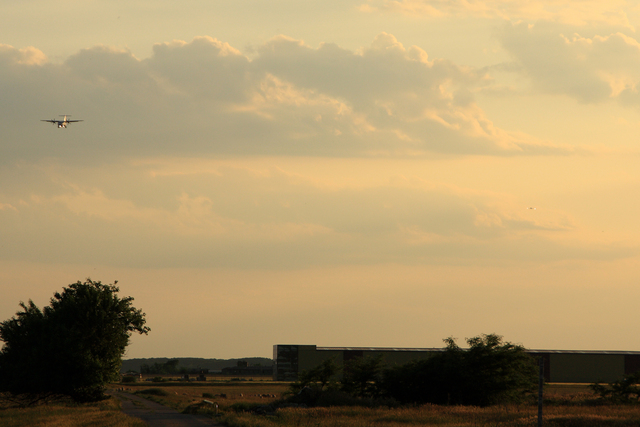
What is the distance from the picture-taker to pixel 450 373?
58.7 metres

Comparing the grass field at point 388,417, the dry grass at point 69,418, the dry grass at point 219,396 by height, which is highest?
the grass field at point 388,417

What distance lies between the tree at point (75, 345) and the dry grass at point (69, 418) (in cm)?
213

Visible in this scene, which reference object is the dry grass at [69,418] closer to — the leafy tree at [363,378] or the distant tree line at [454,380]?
the distant tree line at [454,380]

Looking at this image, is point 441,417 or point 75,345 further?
point 75,345

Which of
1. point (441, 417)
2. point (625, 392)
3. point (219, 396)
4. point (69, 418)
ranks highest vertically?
point (625, 392)

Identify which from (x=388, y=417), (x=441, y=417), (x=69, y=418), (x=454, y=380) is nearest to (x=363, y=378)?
(x=454, y=380)

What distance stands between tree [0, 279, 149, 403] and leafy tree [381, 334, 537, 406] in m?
27.0

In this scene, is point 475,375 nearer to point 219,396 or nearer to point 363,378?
point 363,378

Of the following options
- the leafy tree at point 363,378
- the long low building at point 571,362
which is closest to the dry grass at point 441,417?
the leafy tree at point 363,378

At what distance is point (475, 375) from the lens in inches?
2292

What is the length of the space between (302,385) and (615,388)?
27824 mm

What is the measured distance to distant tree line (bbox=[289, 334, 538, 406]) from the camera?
57.9 m

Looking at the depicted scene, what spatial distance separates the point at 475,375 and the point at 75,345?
116 ft

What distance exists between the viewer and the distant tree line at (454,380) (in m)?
57.9
